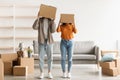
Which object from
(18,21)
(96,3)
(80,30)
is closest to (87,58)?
(80,30)

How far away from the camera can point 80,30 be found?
8.68 metres

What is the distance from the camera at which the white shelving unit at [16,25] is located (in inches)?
336

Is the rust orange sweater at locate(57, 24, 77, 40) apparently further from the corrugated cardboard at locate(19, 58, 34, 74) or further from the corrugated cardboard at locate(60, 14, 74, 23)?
the corrugated cardboard at locate(19, 58, 34, 74)

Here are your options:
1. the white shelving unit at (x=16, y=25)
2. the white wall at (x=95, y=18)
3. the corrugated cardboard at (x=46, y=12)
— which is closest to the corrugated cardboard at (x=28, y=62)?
the corrugated cardboard at (x=46, y=12)

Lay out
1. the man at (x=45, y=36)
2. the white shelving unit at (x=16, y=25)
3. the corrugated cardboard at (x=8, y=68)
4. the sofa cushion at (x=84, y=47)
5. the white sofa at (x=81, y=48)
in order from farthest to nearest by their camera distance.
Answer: the white shelving unit at (x=16, y=25)
the sofa cushion at (x=84, y=47)
the white sofa at (x=81, y=48)
the corrugated cardboard at (x=8, y=68)
the man at (x=45, y=36)

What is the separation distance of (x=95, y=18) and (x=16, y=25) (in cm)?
244

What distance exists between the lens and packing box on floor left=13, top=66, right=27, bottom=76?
6.26 m

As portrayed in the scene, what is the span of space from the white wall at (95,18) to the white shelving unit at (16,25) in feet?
0.81

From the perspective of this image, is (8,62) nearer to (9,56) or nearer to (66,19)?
(9,56)

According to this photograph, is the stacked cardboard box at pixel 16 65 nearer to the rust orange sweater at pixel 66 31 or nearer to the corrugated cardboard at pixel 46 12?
the rust orange sweater at pixel 66 31

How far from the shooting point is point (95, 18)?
8.66 meters

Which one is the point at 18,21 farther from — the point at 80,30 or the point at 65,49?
the point at 65,49

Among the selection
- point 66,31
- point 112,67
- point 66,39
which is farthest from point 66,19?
point 112,67

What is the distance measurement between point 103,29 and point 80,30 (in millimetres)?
711
